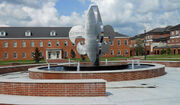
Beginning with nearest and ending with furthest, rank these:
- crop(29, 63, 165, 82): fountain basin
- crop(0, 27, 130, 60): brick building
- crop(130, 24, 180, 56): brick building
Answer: crop(29, 63, 165, 82): fountain basin → crop(0, 27, 130, 60): brick building → crop(130, 24, 180, 56): brick building

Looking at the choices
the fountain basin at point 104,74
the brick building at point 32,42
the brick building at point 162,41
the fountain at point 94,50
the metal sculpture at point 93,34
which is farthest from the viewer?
the brick building at point 162,41

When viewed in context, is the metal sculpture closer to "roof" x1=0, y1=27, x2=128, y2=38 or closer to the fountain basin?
the fountain basin

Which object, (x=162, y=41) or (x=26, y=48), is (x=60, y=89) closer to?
(x=26, y=48)

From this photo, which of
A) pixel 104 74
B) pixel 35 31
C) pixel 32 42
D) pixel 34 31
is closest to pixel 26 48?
pixel 32 42

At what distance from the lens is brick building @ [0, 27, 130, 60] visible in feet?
190

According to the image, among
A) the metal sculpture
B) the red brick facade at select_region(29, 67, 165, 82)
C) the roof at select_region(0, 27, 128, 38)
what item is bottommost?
the red brick facade at select_region(29, 67, 165, 82)

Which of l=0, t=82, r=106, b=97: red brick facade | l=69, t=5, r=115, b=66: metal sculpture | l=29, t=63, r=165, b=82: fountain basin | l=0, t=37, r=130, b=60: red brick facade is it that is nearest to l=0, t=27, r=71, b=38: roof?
l=0, t=37, r=130, b=60: red brick facade

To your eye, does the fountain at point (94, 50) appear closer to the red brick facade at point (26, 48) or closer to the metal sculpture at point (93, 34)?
the metal sculpture at point (93, 34)

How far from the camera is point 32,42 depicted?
5900cm

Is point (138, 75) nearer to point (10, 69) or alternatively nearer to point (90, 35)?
point (90, 35)

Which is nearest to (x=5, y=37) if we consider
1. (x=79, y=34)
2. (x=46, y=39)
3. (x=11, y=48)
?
(x=11, y=48)

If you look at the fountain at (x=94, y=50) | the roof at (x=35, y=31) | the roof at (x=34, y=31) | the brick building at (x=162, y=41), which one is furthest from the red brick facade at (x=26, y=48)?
the fountain at (x=94, y=50)

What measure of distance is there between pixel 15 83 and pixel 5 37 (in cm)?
5423

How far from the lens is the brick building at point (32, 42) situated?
58.1 metres
